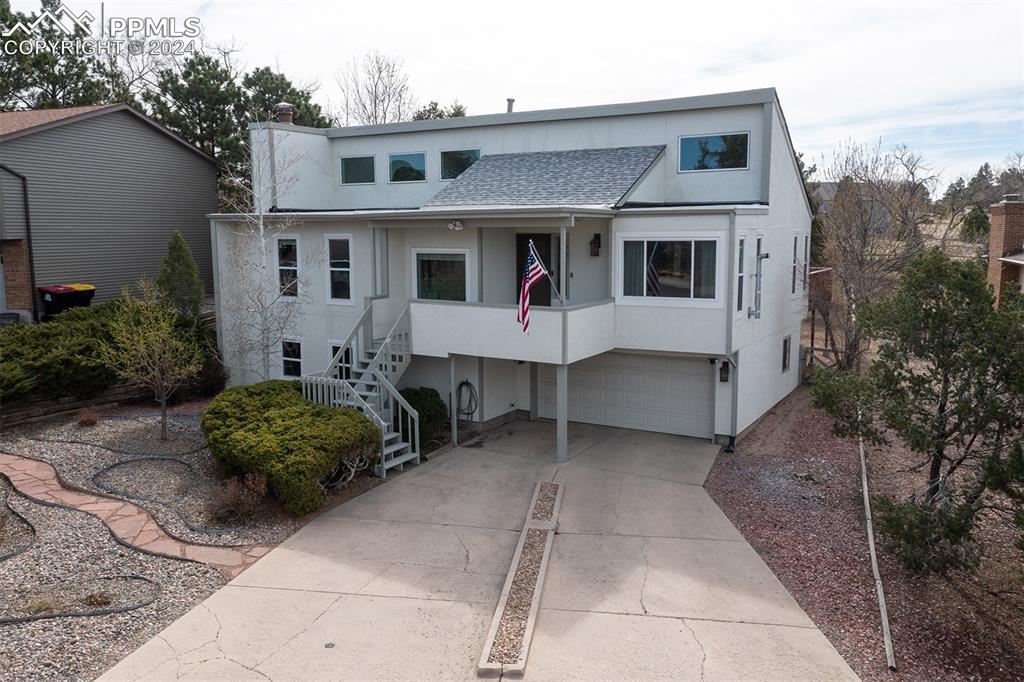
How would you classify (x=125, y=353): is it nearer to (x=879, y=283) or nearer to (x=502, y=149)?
(x=502, y=149)

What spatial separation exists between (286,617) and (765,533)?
6.89 metres

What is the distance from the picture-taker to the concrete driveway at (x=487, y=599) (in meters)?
7.78

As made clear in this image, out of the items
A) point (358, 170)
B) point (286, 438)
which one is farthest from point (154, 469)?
point (358, 170)

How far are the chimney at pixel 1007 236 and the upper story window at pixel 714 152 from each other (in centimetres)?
1606

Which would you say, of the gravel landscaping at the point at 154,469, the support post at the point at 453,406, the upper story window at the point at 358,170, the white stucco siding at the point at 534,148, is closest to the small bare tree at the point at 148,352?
→ the gravel landscaping at the point at 154,469

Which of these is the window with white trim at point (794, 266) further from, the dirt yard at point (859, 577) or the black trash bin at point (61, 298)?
the black trash bin at point (61, 298)

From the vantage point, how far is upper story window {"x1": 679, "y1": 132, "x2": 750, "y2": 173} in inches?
650

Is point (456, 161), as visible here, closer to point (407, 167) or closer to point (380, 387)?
point (407, 167)

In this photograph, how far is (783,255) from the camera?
18.0m

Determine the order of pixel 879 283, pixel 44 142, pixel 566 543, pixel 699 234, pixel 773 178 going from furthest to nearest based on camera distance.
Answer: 1. pixel 879 283
2. pixel 44 142
3. pixel 773 178
4. pixel 699 234
5. pixel 566 543

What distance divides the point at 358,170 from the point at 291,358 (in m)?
5.86

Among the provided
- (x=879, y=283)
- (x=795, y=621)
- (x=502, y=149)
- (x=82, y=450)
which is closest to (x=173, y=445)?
(x=82, y=450)

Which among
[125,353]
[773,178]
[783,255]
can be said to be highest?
[773,178]

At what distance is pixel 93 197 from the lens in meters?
23.0
